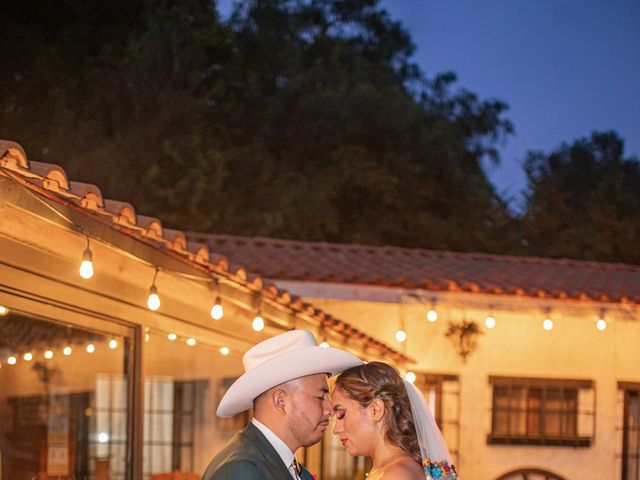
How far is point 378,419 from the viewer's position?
4.04 m

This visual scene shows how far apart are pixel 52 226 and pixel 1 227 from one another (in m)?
0.48

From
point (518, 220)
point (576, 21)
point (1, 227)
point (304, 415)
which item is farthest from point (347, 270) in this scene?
point (576, 21)

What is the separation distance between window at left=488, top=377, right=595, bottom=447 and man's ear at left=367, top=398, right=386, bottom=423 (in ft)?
29.5

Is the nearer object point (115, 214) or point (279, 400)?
point (279, 400)

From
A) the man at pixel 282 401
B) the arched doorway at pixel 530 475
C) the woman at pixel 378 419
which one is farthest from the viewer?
the arched doorway at pixel 530 475

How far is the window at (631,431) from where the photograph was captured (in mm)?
12914

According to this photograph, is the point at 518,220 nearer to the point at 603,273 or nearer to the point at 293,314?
the point at 603,273

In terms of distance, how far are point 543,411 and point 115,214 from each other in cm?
923

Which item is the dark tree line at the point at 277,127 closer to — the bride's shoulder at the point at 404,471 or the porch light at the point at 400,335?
the porch light at the point at 400,335

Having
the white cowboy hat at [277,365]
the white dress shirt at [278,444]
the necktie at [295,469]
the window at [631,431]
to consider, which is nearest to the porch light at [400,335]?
the window at [631,431]

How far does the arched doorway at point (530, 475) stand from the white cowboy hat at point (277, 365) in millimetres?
9505

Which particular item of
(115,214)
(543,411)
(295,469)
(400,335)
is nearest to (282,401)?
(295,469)

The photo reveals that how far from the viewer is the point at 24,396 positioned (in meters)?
7.20

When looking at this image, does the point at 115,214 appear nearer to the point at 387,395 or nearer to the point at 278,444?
the point at 387,395
